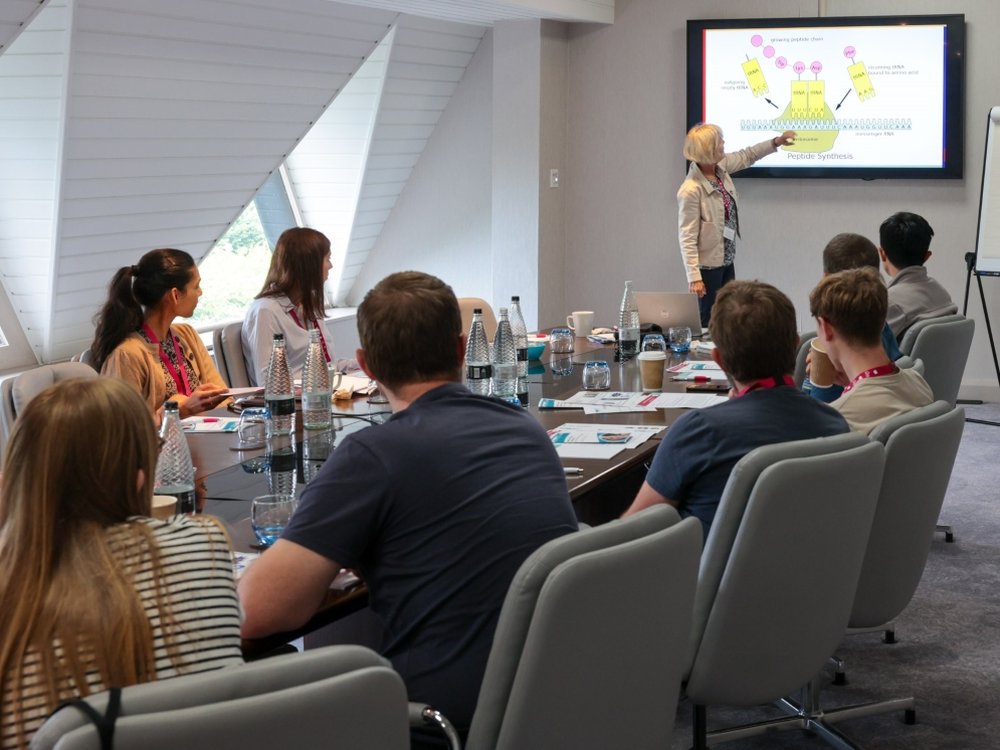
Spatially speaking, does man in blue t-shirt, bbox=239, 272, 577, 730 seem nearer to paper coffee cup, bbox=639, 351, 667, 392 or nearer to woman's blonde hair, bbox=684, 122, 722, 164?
paper coffee cup, bbox=639, 351, 667, 392

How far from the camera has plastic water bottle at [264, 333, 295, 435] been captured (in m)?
3.18

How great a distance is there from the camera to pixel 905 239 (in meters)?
4.91

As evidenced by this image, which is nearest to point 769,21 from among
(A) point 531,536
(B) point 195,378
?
(B) point 195,378

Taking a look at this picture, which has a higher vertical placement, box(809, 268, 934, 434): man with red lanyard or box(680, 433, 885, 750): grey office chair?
box(809, 268, 934, 434): man with red lanyard

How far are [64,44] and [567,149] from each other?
13.2ft

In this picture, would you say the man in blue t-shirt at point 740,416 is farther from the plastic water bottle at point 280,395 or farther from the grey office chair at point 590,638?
the plastic water bottle at point 280,395

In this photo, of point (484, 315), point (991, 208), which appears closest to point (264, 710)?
point (484, 315)

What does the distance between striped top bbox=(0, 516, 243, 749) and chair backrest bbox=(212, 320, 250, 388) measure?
286cm

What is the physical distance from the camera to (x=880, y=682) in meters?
3.47

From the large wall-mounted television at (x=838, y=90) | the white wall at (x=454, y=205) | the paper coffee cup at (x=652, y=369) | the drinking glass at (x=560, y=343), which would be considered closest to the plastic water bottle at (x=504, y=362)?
the paper coffee cup at (x=652, y=369)

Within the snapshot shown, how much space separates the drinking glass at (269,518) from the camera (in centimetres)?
230

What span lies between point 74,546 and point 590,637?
→ 707 millimetres

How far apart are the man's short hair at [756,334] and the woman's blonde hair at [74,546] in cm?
141

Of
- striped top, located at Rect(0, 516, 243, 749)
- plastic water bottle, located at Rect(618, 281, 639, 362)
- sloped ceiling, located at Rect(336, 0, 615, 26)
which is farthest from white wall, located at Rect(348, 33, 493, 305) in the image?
striped top, located at Rect(0, 516, 243, 749)
